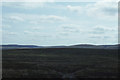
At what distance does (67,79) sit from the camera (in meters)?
36.2

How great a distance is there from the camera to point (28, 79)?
36.3 metres

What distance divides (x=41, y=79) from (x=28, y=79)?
2.05m

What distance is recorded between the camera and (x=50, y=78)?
3738cm

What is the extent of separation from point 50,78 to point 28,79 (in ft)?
11.8

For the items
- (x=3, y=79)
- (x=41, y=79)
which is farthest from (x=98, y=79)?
(x=3, y=79)

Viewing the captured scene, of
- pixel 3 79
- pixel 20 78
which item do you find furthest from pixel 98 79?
pixel 3 79

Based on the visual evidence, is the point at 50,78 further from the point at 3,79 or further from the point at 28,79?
the point at 3,79

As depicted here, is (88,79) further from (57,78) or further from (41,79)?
(41,79)

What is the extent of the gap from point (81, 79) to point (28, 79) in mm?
8555

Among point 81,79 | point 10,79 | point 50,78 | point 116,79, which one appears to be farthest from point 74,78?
point 10,79

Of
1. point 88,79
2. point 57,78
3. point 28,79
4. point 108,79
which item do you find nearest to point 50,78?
point 57,78

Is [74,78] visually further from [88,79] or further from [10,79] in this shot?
[10,79]

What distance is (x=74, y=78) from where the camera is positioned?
3778 cm

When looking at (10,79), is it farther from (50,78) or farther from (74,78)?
(74,78)
